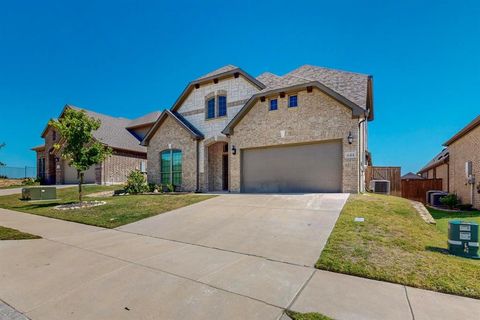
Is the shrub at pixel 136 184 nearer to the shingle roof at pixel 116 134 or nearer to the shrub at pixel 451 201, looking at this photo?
the shingle roof at pixel 116 134

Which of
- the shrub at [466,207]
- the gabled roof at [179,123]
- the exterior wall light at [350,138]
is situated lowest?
the shrub at [466,207]

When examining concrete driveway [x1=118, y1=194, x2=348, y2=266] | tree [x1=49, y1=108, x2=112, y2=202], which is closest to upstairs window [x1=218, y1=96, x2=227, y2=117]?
Answer: tree [x1=49, y1=108, x2=112, y2=202]

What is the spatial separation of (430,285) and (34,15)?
2542 centimetres

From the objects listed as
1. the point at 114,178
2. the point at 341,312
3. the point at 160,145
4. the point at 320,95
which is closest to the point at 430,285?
the point at 341,312

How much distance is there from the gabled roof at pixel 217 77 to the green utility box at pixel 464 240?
1191 centimetres

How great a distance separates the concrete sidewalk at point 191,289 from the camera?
294 cm

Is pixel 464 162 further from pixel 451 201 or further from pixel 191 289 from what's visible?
pixel 191 289

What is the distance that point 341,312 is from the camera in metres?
2.88

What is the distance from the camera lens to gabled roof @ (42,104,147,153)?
75.2 feet

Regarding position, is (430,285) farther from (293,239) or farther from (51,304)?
(51,304)

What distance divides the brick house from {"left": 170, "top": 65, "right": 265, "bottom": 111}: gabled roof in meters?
11.5

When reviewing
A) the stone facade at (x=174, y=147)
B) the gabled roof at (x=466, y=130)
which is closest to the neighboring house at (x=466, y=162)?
the gabled roof at (x=466, y=130)

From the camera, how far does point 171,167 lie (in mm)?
17469

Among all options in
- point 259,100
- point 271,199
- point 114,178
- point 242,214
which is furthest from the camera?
point 114,178
